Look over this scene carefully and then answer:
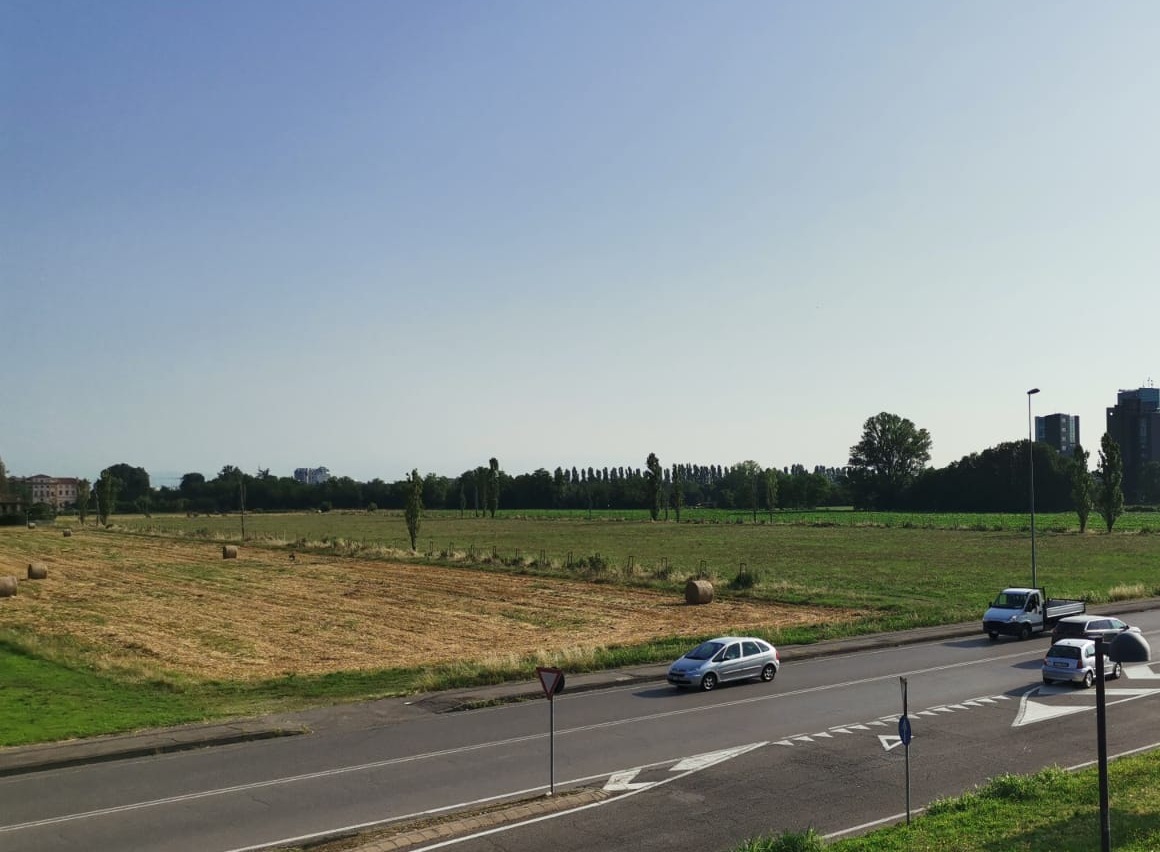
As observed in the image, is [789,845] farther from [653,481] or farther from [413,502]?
[653,481]

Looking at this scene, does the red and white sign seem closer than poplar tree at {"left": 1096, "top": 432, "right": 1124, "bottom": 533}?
Yes

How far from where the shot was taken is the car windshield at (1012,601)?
116 feet

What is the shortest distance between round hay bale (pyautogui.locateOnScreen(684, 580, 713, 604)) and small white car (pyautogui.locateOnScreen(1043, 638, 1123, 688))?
20.9m

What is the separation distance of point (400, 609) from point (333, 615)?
323 cm

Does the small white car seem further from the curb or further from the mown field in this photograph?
the mown field

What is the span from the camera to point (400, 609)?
44.9m

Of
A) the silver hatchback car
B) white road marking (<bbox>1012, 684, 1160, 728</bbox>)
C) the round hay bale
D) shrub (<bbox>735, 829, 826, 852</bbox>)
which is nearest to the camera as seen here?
shrub (<bbox>735, 829, 826, 852</bbox>)

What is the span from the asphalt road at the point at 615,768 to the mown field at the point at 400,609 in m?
4.54

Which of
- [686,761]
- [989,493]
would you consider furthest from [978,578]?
[989,493]

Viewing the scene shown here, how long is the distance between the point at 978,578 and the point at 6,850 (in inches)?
2086

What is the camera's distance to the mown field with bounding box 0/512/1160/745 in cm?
2755

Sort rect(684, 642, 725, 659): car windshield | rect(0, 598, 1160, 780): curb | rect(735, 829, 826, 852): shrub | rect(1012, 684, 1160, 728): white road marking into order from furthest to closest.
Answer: rect(684, 642, 725, 659): car windshield
rect(1012, 684, 1160, 728): white road marking
rect(0, 598, 1160, 780): curb
rect(735, 829, 826, 852): shrub

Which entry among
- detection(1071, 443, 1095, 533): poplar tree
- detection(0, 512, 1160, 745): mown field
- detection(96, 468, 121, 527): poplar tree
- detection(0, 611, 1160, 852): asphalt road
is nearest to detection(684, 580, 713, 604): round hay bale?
detection(0, 512, 1160, 745): mown field

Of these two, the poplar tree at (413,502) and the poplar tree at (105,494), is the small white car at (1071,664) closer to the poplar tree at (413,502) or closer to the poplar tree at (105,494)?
the poplar tree at (413,502)
